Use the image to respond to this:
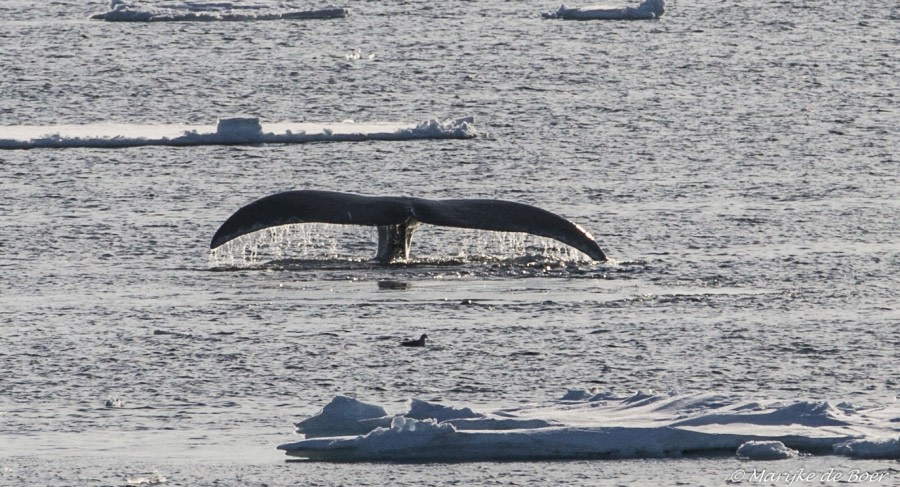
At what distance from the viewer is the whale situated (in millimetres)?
19797

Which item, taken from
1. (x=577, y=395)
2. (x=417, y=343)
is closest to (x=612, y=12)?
(x=417, y=343)

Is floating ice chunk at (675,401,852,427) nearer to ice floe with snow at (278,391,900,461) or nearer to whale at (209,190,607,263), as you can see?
ice floe with snow at (278,391,900,461)

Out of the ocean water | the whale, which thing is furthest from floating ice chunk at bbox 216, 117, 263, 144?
the whale

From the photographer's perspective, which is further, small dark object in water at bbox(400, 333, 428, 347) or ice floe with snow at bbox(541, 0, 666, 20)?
ice floe with snow at bbox(541, 0, 666, 20)

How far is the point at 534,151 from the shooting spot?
102 feet

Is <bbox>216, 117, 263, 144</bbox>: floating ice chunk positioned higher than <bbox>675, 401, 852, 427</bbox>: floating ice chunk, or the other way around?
<bbox>216, 117, 263, 144</bbox>: floating ice chunk

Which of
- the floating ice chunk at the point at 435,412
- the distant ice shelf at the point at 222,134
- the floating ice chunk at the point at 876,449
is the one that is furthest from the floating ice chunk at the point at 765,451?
the distant ice shelf at the point at 222,134

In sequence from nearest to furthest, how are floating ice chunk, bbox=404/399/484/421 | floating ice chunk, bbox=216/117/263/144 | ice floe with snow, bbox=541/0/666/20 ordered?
floating ice chunk, bbox=404/399/484/421
floating ice chunk, bbox=216/117/263/144
ice floe with snow, bbox=541/0/666/20

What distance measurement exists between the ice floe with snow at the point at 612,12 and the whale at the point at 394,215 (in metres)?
32.8

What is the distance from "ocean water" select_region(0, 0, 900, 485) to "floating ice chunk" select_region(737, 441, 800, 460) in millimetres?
105

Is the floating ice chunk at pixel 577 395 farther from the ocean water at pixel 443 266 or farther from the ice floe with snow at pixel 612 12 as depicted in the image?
the ice floe with snow at pixel 612 12

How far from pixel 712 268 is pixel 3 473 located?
996 cm

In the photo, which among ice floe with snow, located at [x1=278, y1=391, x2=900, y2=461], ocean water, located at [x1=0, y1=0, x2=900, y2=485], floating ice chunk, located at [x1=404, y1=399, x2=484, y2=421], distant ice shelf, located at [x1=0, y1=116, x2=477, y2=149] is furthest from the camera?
distant ice shelf, located at [x1=0, y1=116, x2=477, y2=149]

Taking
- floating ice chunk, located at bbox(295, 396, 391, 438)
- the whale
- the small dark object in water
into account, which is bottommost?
floating ice chunk, located at bbox(295, 396, 391, 438)
